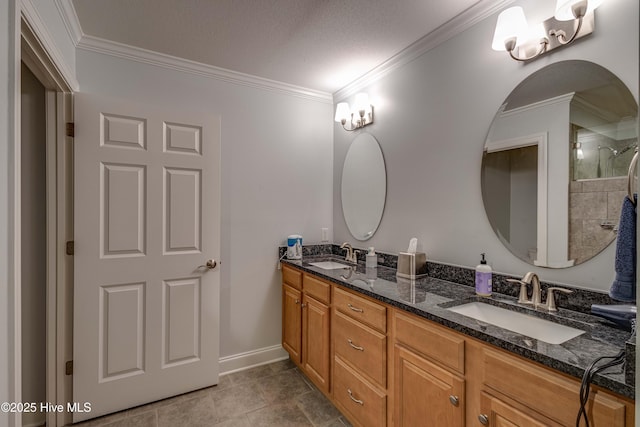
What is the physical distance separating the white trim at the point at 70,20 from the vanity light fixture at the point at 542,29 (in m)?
2.24

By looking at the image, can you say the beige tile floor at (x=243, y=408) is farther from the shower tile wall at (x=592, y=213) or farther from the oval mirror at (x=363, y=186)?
the shower tile wall at (x=592, y=213)

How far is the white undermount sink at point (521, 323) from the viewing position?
1.15 m

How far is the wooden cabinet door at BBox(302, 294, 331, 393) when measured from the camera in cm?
199

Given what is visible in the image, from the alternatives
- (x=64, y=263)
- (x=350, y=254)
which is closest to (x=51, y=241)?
(x=64, y=263)

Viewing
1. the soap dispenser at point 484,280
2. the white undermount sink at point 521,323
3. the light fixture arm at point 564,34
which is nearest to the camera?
the white undermount sink at point 521,323

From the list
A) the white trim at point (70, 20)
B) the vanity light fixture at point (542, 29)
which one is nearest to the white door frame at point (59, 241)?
the white trim at point (70, 20)

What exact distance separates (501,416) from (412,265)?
92 centimetres

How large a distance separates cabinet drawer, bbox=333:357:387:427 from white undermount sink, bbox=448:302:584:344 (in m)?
0.62

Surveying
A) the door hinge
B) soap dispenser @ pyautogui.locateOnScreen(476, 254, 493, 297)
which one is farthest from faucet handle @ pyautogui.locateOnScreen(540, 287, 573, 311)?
the door hinge

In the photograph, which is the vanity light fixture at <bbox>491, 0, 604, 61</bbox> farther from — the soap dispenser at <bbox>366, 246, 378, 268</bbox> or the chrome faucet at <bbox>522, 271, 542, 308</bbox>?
the soap dispenser at <bbox>366, 246, 378, 268</bbox>

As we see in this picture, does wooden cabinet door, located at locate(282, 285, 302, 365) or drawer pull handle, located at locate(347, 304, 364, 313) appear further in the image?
wooden cabinet door, located at locate(282, 285, 302, 365)

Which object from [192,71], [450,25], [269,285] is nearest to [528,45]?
[450,25]

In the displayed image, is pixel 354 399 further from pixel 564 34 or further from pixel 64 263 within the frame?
pixel 564 34

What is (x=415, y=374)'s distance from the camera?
134 centimetres
